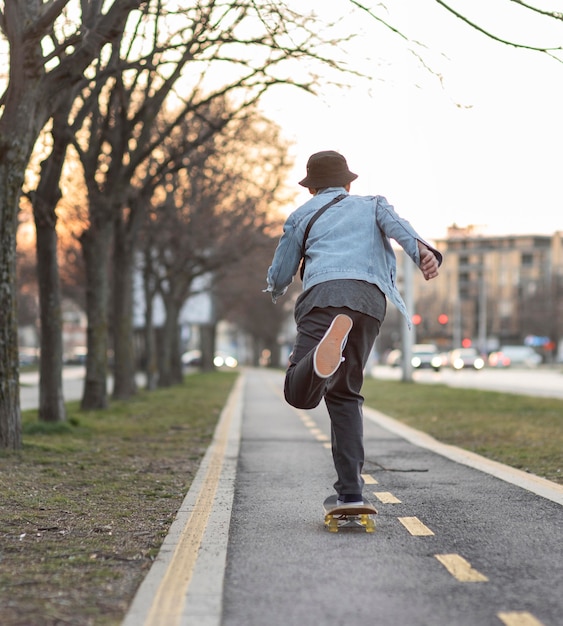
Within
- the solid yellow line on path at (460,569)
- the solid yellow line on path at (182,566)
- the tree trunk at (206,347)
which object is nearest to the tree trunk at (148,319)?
the solid yellow line on path at (182,566)

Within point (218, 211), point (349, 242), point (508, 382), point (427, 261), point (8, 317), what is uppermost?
point (218, 211)

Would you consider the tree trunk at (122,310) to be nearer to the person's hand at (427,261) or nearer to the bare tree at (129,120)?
the bare tree at (129,120)

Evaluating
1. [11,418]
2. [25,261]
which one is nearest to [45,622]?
[11,418]

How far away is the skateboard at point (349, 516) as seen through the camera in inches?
216

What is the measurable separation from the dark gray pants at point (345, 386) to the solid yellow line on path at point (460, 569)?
814 millimetres

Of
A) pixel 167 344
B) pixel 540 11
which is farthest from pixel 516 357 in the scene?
pixel 540 11

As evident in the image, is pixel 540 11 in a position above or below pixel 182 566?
above

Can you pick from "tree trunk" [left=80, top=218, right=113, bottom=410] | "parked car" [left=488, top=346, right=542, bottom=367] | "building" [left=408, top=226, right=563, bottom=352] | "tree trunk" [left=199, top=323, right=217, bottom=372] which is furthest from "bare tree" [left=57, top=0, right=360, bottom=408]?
"building" [left=408, top=226, right=563, bottom=352]

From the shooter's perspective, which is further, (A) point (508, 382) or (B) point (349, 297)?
(A) point (508, 382)

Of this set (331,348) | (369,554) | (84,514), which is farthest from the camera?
(84,514)

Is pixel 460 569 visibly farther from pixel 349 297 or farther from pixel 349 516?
pixel 349 297

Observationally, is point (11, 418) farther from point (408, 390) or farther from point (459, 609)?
point (408, 390)

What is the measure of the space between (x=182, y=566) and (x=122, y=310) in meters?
17.7

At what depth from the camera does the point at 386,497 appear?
689 centimetres
